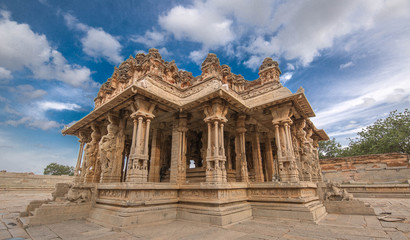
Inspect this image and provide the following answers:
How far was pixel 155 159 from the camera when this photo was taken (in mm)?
11297

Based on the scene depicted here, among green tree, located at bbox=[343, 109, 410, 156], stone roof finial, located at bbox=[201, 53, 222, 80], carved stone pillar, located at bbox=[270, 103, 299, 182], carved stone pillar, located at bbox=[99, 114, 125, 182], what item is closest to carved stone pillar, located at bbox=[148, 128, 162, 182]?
carved stone pillar, located at bbox=[99, 114, 125, 182]

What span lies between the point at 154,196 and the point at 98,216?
2.19 metres

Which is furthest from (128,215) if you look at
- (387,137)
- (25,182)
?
(387,137)

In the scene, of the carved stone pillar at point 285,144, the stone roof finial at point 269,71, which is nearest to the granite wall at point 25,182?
the carved stone pillar at point 285,144

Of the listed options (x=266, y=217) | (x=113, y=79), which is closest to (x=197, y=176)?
(x=266, y=217)

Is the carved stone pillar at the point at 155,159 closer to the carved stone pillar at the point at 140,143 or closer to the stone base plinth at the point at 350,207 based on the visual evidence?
the carved stone pillar at the point at 140,143

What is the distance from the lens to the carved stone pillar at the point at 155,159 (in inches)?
431

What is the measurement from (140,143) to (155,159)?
11.6 feet

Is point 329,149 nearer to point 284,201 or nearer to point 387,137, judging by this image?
point 387,137

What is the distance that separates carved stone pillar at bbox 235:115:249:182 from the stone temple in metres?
0.05

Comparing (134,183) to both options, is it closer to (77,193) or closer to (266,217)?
(77,193)

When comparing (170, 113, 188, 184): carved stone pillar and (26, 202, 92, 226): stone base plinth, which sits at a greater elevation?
(170, 113, 188, 184): carved stone pillar

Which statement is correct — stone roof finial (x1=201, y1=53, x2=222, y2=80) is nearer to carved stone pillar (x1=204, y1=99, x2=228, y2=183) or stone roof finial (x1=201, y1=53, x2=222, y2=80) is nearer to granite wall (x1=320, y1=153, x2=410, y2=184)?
carved stone pillar (x1=204, y1=99, x2=228, y2=183)

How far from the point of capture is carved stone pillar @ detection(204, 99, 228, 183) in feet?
26.2
